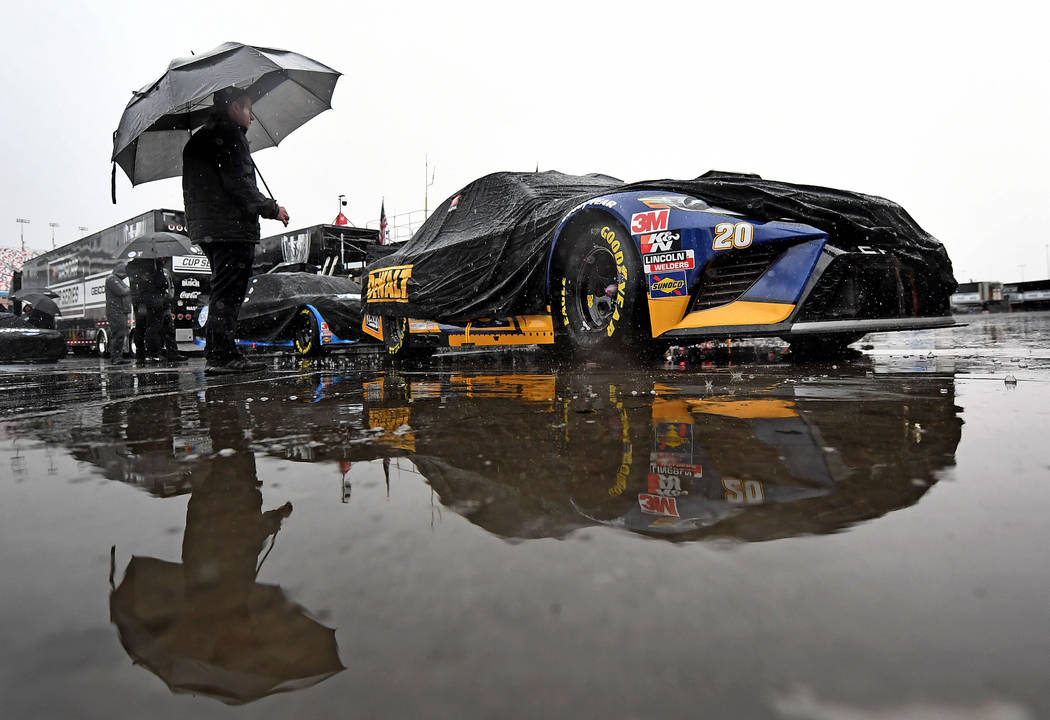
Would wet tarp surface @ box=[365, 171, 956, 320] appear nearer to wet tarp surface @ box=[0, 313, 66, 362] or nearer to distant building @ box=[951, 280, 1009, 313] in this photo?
wet tarp surface @ box=[0, 313, 66, 362]

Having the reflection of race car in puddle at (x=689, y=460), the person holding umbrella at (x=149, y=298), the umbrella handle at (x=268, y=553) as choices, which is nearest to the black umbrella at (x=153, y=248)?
the person holding umbrella at (x=149, y=298)

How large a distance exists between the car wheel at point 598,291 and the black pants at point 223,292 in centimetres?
237

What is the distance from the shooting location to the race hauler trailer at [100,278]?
39.9 feet

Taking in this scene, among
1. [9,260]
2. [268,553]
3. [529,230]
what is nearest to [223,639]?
[268,553]

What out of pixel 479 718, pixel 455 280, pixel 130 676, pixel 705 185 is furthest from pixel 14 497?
pixel 455 280

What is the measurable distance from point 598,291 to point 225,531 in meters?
3.82

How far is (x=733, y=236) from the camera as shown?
144 inches

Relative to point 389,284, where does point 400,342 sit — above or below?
below

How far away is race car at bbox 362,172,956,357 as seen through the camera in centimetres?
356

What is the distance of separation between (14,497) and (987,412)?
2613 mm

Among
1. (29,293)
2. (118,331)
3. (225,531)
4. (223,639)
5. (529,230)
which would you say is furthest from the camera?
(29,293)

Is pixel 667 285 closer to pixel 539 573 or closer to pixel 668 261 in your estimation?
pixel 668 261

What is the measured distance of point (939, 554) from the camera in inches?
34.6

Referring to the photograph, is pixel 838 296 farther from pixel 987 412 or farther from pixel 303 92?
pixel 303 92
